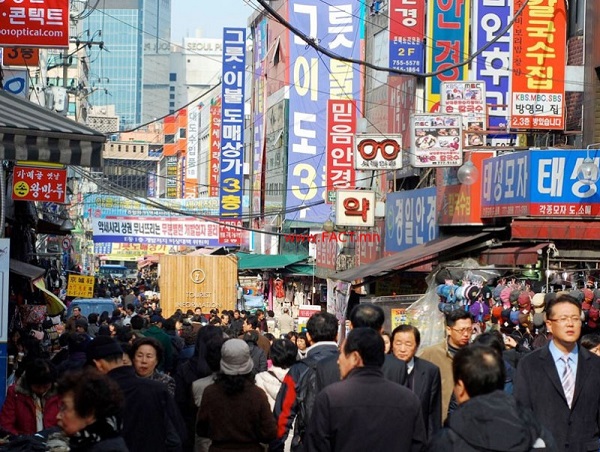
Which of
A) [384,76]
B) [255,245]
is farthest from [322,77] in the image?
[255,245]

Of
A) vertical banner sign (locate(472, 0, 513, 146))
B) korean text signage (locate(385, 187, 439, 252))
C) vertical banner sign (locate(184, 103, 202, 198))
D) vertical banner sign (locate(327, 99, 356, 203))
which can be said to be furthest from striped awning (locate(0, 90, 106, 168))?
vertical banner sign (locate(184, 103, 202, 198))

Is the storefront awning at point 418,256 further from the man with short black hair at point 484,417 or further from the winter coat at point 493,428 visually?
the winter coat at point 493,428

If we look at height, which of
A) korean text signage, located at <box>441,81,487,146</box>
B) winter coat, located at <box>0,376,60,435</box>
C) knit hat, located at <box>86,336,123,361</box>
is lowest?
winter coat, located at <box>0,376,60,435</box>

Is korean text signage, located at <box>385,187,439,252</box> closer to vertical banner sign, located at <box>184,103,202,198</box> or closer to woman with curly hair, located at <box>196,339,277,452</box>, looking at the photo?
woman with curly hair, located at <box>196,339,277,452</box>

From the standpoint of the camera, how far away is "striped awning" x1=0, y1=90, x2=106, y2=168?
8781 mm

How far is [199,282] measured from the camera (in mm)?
40531

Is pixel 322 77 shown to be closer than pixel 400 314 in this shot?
No

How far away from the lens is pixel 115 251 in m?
76.9

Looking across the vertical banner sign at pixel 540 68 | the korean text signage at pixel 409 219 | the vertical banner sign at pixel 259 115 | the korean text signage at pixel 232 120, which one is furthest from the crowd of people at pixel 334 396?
the vertical banner sign at pixel 259 115

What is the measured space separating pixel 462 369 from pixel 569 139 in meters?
16.7

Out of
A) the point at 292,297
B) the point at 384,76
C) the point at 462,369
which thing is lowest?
the point at 292,297

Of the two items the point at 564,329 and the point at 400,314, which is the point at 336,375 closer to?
the point at 564,329

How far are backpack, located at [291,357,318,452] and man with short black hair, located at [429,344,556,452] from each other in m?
2.38

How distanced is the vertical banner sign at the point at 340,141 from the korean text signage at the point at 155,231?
17.5m
